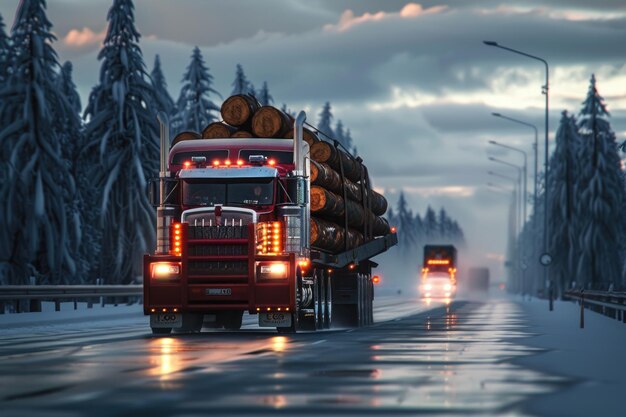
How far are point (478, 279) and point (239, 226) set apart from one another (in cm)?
12429

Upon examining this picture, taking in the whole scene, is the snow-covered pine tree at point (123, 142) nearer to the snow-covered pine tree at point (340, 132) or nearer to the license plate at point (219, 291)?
the license plate at point (219, 291)

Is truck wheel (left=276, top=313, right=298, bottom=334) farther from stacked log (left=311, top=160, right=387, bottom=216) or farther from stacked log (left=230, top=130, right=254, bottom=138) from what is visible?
stacked log (left=230, top=130, right=254, bottom=138)

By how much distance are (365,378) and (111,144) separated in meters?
45.4

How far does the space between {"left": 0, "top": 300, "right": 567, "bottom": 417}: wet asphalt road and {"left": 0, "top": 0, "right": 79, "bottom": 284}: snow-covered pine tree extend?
2562 centimetres

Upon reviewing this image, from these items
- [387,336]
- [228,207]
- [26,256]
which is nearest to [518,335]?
[387,336]

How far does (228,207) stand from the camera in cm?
2900

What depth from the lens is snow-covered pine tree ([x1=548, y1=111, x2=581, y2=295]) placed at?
96.9 meters

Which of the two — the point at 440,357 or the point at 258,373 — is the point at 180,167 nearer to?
the point at 440,357

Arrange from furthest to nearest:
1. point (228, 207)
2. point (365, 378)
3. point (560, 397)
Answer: point (228, 207) → point (365, 378) → point (560, 397)

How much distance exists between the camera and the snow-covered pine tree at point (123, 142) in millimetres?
60281

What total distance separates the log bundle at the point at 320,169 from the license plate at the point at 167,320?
11.1 ft

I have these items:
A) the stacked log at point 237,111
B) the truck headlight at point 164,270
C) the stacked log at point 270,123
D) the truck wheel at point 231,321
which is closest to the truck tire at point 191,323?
the truck headlight at point 164,270

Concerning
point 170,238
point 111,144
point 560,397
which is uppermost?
point 111,144

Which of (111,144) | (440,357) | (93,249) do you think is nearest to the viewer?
(440,357)
